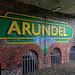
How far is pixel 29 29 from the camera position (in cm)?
546

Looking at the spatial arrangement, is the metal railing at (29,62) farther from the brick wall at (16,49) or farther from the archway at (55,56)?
the archway at (55,56)

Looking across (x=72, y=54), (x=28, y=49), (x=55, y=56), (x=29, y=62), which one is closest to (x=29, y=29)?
(x=28, y=49)

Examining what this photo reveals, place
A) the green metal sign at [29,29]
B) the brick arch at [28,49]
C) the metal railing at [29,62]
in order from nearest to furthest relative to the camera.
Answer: the green metal sign at [29,29]
the brick arch at [28,49]
the metal railing at [29,62]

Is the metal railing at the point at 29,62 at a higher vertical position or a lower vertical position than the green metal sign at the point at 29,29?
lower

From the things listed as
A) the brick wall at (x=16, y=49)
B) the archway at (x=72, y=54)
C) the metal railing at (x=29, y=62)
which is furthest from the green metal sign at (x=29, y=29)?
the archway at (x=72, y=54)

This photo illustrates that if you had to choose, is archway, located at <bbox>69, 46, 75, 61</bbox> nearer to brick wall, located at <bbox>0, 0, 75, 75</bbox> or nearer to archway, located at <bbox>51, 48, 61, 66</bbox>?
archway, located at <bbox>51, 48, 61, 66</bbox>

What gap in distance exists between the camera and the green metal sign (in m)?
4.65

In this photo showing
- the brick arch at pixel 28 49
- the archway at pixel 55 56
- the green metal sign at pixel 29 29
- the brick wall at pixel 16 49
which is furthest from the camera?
the archway at pixel 55 56

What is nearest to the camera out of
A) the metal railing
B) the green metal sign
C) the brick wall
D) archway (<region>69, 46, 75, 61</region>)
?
the brick wall

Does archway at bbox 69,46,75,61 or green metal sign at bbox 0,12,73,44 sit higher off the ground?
green metal sign at bbox 0,12,73,44

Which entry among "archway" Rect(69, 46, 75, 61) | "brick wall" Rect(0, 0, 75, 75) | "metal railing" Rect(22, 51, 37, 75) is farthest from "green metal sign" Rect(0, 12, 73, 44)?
"archway" Rect(69, 46, 75, 61)

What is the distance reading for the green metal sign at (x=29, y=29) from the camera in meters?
4.65

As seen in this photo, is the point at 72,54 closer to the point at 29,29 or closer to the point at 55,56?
the point at 55,56

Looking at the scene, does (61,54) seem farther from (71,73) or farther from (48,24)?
(48,24)
